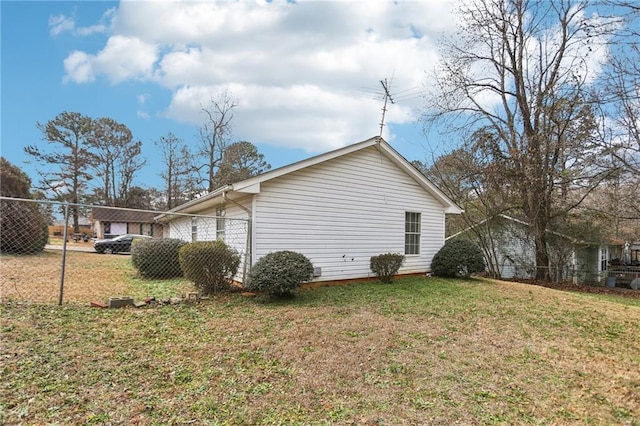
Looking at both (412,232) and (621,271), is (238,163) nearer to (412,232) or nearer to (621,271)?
(412,232)

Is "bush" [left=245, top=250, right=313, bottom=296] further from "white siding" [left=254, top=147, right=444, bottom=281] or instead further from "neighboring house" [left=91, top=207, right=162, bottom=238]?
"neighboring house" [left=91, top=207, right=162, bottom=238]

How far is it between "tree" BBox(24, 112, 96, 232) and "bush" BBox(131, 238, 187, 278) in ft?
90.5

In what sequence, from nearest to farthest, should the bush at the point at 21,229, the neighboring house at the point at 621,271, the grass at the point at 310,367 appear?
the grass at the point at 310,367
the bush at the point at 21,229
the neighboring house at the point at 621,271

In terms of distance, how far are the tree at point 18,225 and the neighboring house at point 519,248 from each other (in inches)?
719

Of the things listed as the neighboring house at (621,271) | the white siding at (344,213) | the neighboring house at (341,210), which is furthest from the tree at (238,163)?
the neighboring house at (621,271)

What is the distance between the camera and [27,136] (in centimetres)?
3088

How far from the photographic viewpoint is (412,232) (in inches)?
463

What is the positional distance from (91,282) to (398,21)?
11013 millimetres

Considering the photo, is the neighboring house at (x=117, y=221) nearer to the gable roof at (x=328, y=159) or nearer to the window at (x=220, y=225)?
the gable roof at (x=328, y=159)

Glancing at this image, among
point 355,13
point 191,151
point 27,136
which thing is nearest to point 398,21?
point 355,13

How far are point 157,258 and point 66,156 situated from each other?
95.5 ft

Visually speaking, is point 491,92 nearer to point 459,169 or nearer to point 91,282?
point 459,169

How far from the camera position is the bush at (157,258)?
10812 mm

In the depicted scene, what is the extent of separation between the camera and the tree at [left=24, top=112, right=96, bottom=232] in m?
31.4
